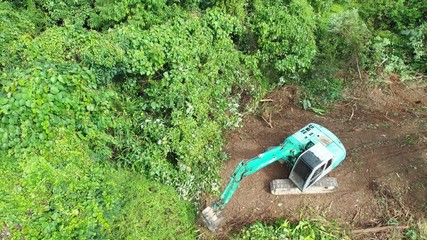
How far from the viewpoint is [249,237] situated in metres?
9.61

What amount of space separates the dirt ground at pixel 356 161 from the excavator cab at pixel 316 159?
1087 mm

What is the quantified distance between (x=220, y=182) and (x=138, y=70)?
14.0ft

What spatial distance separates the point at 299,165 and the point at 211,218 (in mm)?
2943

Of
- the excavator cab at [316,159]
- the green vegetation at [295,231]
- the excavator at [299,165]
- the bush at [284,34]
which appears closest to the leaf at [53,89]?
the excavator at [299,165]

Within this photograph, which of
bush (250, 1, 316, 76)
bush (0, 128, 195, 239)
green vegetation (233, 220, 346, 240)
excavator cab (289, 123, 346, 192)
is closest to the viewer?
bush (0, 128, 195, 239)

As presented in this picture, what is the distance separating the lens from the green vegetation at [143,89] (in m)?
7.26

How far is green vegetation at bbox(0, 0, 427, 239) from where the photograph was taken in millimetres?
7262

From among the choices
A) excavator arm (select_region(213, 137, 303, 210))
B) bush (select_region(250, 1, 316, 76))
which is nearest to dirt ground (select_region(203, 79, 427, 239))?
excavator arm (select_region(213, 137, 303, 210))

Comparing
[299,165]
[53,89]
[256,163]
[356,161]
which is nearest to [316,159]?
[299,165]

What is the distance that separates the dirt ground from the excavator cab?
1.09 m

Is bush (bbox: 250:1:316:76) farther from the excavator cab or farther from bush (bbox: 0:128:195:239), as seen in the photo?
bush (bbox: 0:128:195:239)

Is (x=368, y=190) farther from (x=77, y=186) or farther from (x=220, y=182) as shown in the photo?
(x=77, y=186)

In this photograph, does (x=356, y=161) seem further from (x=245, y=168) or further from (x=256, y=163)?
(x=245, y=168)

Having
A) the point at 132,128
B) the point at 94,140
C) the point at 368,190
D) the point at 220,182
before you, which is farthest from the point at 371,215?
the point at 94,140
